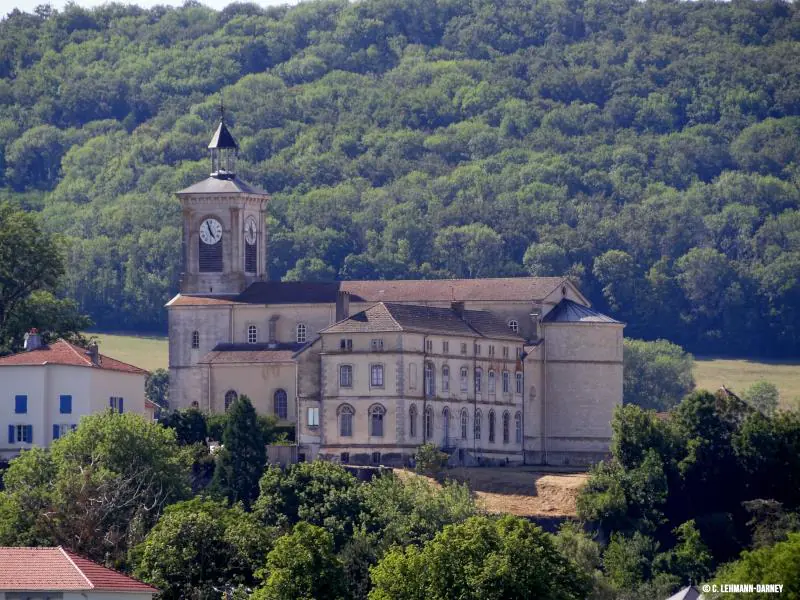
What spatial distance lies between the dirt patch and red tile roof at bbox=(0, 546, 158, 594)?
30.6m

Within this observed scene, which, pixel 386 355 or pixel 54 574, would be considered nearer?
pixel 54 574

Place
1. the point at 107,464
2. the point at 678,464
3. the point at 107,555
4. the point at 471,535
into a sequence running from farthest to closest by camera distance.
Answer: the point at 678,464, the point at 107,464, the point at 107,555, the point at 471,535

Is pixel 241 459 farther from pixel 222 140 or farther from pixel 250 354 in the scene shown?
pixel 222 140

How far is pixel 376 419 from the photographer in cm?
12362

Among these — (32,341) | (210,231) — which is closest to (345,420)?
(32,341)

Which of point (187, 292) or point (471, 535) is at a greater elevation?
point (187, 292)

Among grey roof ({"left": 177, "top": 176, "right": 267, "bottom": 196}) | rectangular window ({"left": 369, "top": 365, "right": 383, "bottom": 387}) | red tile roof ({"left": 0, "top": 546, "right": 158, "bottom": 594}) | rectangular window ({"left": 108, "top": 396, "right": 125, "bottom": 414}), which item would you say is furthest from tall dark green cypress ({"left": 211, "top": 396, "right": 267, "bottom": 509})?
red tile roof ({"left": 0, "top": 546, "right": 158, "bottom": 594})

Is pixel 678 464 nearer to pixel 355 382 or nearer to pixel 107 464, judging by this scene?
pixel 355 382

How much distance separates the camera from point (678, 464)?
12262 centimetres

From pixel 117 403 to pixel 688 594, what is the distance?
36.2 m

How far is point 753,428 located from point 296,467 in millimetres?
22095

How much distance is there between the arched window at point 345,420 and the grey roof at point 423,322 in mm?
3531

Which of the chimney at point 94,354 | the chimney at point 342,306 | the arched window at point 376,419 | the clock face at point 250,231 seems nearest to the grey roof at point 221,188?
the clock face at point 250,231

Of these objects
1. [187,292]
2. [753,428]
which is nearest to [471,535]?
[753,428]
